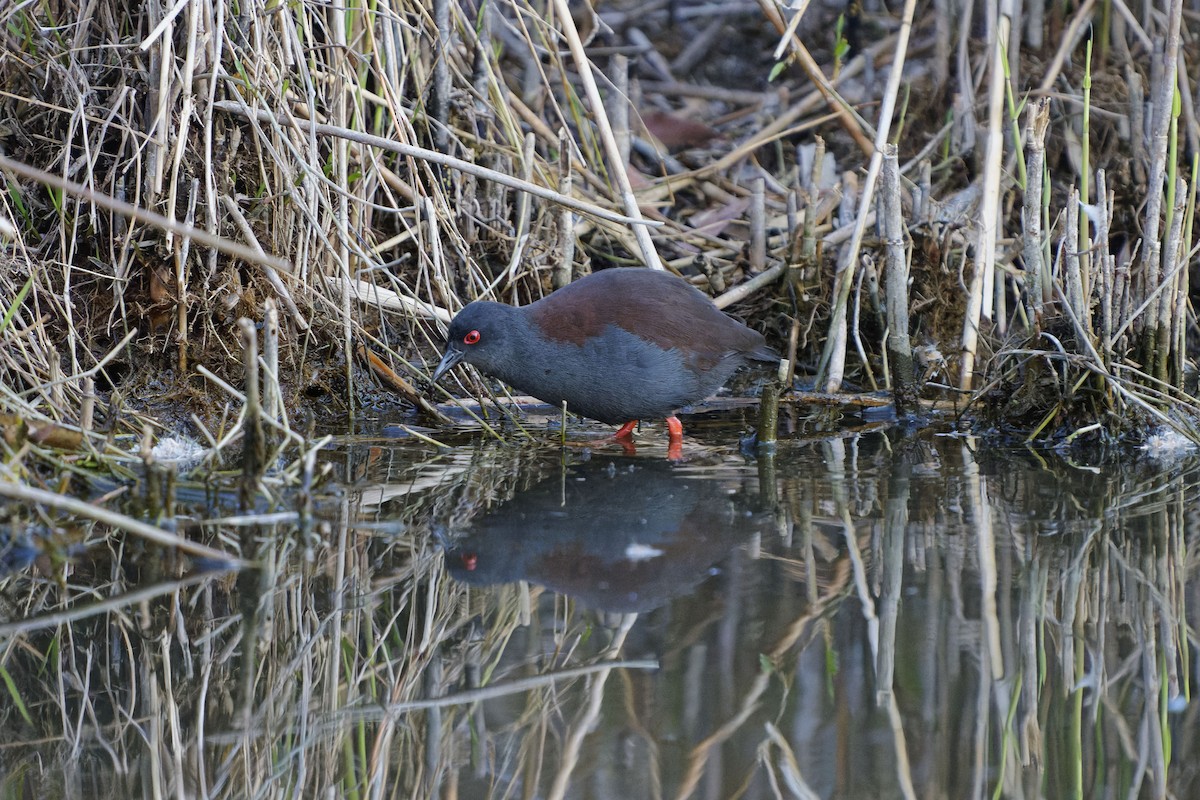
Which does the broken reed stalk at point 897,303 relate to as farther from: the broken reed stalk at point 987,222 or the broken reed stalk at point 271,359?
the broken reed stalk at point 271,359

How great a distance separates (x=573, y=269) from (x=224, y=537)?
3.15m

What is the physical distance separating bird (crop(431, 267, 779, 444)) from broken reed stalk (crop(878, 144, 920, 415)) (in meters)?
0.81

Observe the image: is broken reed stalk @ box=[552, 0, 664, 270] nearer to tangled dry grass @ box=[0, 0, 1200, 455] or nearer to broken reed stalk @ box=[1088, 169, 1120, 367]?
tangled dry grass @ box=[0, 0, 1200, 455]

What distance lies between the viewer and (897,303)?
212 inches

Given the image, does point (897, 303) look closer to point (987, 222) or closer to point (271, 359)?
point (987, 222)

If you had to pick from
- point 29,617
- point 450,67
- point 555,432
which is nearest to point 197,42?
point 450,67

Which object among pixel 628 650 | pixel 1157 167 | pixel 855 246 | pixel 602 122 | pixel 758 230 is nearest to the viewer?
pixel 628 650

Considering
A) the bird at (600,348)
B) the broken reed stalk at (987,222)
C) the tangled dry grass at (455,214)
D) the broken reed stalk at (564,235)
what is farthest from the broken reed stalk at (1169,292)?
the broken reed stalk at (564,235)

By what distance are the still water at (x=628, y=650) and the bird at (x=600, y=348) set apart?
1011 millimetres

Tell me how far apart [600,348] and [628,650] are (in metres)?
2.39

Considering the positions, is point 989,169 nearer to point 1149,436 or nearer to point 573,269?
point 1149,436

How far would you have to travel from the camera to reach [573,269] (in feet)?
20.5

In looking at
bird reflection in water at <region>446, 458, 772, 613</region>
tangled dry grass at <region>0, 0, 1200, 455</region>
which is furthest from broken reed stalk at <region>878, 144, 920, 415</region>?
bird reflection in water at <region>446, 458, 772, 613</region>

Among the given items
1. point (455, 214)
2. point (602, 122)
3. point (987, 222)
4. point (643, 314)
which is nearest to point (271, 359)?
point (643, 314)
